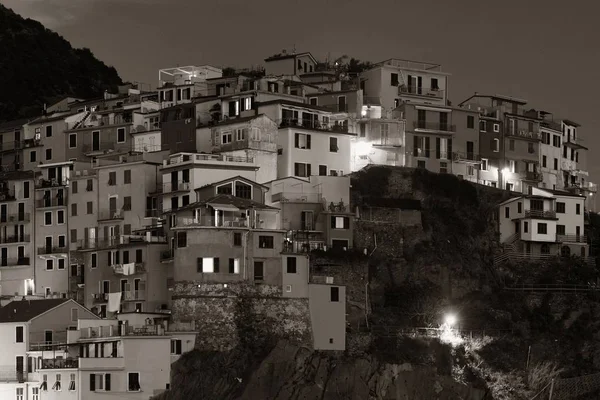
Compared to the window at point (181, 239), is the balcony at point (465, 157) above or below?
above

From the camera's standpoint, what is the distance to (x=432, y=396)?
86000mm

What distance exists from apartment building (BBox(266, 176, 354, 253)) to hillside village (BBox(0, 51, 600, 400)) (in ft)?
0.46

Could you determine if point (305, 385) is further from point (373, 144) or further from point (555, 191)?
point (555, 191)

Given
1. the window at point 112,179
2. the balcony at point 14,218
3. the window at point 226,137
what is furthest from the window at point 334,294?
the balcony at point 14,218

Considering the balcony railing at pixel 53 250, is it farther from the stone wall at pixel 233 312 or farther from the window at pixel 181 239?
the stone wall at pixel 233 312

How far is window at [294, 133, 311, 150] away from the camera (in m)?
98.6

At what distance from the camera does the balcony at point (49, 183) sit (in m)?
103

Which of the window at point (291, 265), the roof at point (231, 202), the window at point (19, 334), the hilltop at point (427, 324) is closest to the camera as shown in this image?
the hilltop at point (427, 324)

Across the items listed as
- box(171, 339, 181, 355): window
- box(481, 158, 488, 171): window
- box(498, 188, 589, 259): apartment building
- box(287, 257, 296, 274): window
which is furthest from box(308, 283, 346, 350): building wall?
box(481, 158, 488, 171): window

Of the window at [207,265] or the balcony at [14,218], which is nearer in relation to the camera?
the window at [207,265]

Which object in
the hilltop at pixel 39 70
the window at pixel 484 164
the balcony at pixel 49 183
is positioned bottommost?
the balcony at pixel 49 183

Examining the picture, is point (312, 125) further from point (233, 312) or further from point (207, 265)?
point (233, 312)

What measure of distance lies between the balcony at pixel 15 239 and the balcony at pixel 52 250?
1468mm

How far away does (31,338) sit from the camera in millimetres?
89375
